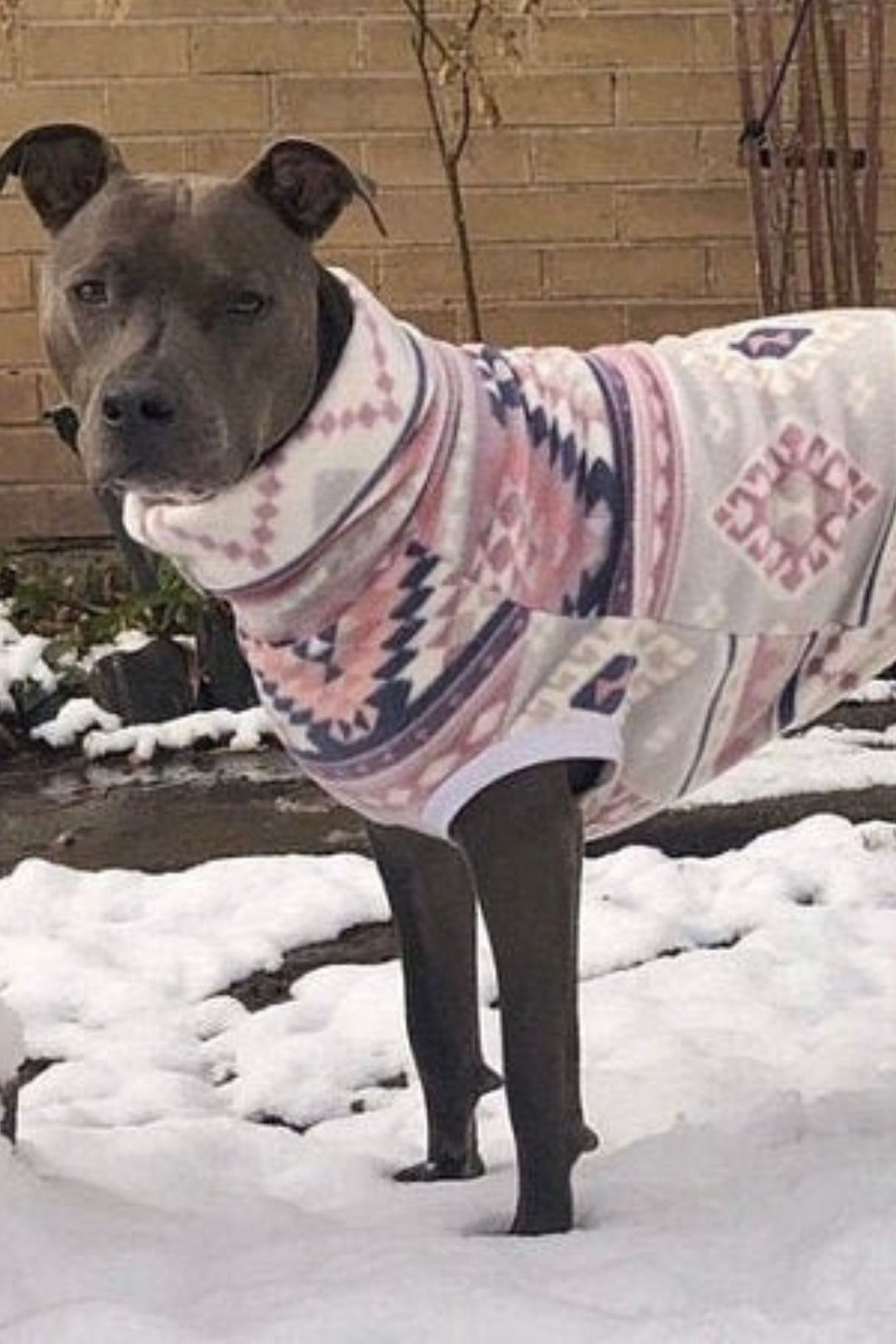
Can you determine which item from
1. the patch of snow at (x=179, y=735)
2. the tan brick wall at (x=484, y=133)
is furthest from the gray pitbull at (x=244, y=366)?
the tan brick wall at (x=484, y=133)

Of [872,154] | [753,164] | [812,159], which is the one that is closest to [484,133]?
[753,164]

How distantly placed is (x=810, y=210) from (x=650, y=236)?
0.82m

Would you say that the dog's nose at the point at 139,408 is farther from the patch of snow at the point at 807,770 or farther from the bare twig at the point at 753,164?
the bare twig at the point at 753,164

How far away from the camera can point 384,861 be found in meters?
3.44

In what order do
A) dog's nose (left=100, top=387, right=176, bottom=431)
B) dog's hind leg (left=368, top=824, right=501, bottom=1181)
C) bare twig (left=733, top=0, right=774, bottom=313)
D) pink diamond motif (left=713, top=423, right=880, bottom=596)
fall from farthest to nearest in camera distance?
bare twig (left=733, top=0, right=774, bottom=313), dog's hind leg (left=368, top=824, right=501, bottom=1181), pink diamond motif (left=713, top=423, right=880, bottom=596), dog's nose (left=100, top=387, right=176, bottom=431)

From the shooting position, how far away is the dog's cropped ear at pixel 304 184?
3045 mm

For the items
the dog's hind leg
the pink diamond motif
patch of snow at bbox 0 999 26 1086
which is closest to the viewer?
the pink diamond motif

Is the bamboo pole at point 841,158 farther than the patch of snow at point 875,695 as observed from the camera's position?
Yes

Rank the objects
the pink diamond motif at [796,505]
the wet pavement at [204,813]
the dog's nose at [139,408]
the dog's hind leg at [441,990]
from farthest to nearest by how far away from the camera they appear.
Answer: the wet pavement at [204,813], the dog's hind leg at [441,990], the pink diamond motif at [796,505], the dog's nose at [139,408]

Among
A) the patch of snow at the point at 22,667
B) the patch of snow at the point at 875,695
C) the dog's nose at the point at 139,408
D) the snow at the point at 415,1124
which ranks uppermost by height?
the dog's nose at the point at 139,408

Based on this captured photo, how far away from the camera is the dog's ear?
306 centimetres

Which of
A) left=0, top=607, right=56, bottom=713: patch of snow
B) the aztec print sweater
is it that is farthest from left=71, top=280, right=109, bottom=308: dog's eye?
left=0, top=607, right=56, bottom=713: patch of snow

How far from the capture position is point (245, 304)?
2.92 meters

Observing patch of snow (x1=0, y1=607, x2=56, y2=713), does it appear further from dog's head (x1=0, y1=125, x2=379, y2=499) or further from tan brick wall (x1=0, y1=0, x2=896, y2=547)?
dog's head (x1=0, y1=125, x2=379, y2=499)
